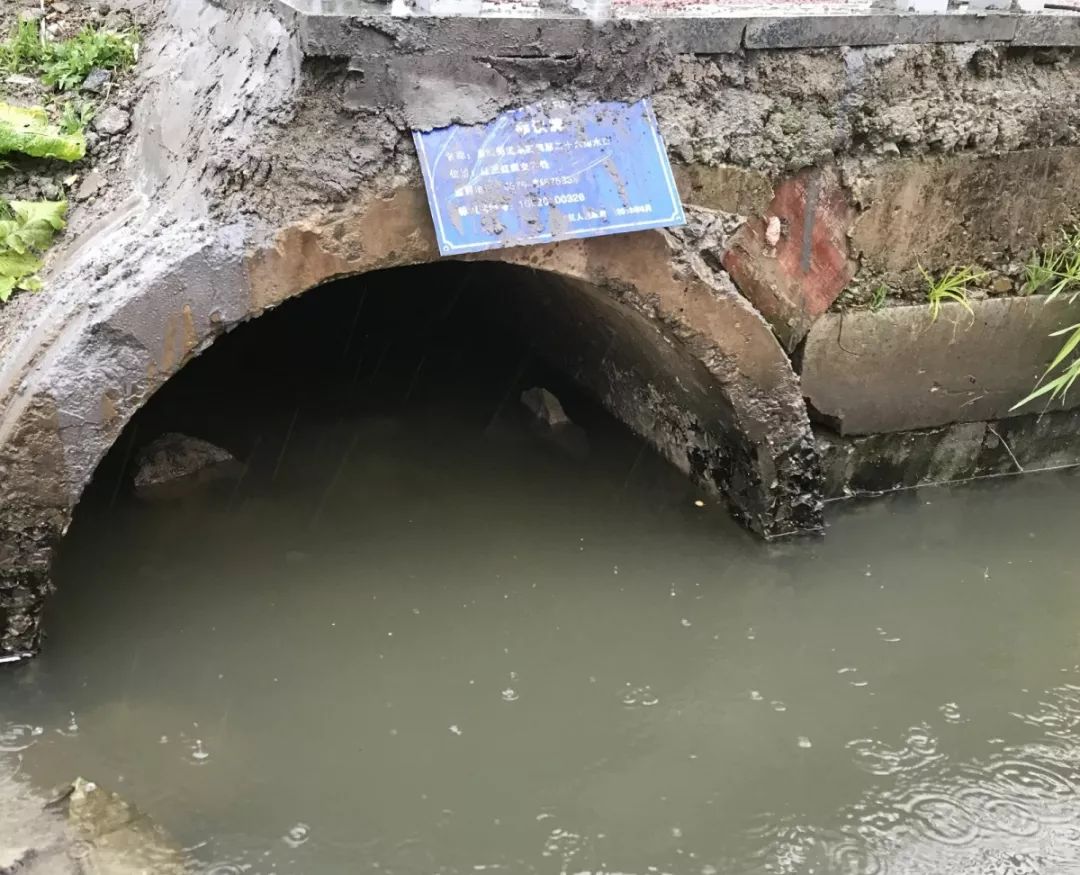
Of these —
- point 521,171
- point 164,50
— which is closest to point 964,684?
point 521,171

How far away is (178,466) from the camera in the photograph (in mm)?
4672

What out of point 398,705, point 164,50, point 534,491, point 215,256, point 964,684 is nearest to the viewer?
point 215,256

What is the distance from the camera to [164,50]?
163 inches

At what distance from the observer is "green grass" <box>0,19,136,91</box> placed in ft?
13.9

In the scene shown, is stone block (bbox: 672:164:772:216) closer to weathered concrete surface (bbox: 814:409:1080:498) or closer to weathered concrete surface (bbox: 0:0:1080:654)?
weathered concrete surface (bbox: 0:0:1080:654)

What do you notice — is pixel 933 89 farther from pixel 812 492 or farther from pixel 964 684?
pixel 964 684

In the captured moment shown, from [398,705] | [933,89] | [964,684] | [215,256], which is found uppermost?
[933,89]

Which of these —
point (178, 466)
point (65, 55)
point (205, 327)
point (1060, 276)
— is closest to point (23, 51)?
point (65, 55)

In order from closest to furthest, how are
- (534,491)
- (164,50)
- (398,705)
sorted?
1. (398,705)
2. (164,50)
3. (534,491)

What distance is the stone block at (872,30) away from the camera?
3.86 metres

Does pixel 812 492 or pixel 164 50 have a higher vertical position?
pixel 164 50

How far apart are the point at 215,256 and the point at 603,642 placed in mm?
1882

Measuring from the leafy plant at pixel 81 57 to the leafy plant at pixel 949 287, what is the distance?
3531mm

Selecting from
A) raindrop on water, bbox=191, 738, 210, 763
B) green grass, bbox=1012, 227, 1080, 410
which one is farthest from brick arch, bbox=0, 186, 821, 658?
green grass, bbox=1012, 227, 1080, 410
